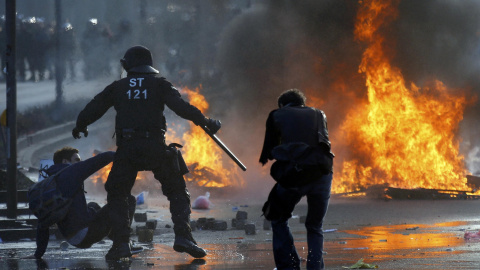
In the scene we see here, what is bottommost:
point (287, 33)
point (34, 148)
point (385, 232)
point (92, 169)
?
point (385, 232)

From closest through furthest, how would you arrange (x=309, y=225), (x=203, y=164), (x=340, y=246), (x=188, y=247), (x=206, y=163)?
(x=309, y=225)
(x=188, y=247)
(x=340, y=246)
(x=203, y=164)
(x=206, y=163)

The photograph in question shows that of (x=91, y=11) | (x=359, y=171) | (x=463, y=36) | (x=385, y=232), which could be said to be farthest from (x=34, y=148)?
(x=385, y=232)

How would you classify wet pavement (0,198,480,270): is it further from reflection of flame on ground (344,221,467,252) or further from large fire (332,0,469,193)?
large fire (332,0,469,193)

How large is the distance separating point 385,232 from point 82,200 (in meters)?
4.27

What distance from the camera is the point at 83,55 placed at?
2820cm

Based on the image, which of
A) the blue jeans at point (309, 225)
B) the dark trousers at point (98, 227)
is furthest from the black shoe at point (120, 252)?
the blue jeans at point (309, 225)

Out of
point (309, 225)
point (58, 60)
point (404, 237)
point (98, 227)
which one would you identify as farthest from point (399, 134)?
point (309, 225)

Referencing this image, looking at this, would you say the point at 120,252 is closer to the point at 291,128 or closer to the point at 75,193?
the point at 75,193

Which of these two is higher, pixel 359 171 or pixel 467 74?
pixel 467 74

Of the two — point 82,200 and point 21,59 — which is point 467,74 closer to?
point 21,59

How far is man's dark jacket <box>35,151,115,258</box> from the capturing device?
8.14 metres

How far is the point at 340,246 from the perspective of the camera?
9.18 m

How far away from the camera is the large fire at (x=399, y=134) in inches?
809

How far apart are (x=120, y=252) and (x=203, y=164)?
15253 mm
